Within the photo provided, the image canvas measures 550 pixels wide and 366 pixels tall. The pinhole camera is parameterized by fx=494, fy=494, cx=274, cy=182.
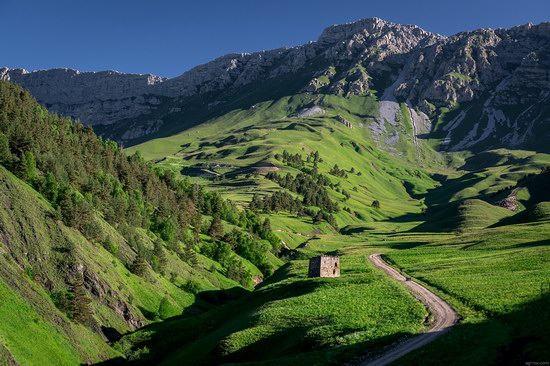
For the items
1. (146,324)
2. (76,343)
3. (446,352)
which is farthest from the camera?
(146,324)

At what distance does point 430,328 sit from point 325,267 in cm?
3936

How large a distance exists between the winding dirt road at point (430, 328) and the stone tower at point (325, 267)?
16.0m

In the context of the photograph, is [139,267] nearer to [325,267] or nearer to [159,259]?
[159,259]

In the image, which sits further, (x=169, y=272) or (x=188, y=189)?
(x=188, y=189)

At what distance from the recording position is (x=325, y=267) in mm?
85250

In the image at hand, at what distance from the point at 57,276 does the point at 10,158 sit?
31.5 meters

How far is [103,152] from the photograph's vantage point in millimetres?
154500

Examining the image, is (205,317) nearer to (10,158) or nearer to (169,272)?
(169,272)

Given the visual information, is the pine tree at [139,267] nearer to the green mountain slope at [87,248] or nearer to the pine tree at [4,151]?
the green mountain slope at [87,248]

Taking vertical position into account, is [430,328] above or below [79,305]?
below

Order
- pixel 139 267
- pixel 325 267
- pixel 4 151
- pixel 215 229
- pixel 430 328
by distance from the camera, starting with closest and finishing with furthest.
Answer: pixel 430 328
pixel 325 267
pixel 4 151
pixel 139 267
pixel 215 229

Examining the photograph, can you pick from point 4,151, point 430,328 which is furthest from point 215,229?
point 430,328

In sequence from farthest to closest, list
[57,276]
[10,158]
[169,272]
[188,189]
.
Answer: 1. [188,189]
2. [169,272]
3. [10,158]
4. [57,276]

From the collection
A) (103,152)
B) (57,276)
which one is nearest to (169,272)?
(57,276)
